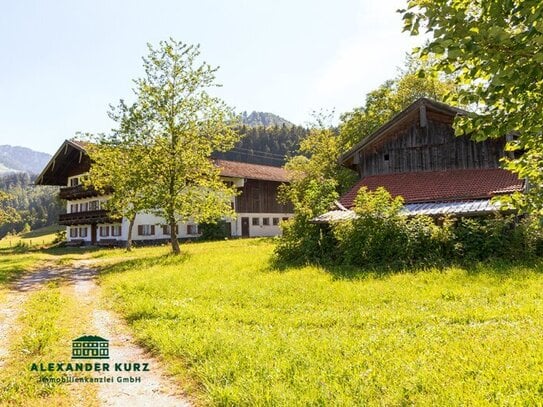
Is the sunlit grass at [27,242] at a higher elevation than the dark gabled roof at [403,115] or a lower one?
lower

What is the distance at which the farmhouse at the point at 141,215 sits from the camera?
44781 mm

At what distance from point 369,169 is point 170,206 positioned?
1284 centimetres

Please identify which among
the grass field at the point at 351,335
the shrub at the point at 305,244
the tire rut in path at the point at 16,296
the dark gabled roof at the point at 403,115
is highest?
the dark gabled roof at the point at 403,115

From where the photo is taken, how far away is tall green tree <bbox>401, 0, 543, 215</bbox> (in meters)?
3.41

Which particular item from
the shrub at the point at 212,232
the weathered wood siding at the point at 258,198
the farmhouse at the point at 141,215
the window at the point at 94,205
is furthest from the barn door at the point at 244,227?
the window at the point at 94,205

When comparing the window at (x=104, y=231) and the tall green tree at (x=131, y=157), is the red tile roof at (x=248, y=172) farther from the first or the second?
the tall green tree at (x=131, y=157)

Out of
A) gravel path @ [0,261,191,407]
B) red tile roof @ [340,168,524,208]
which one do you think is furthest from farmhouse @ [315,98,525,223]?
gravel path @ [0,261,191,407]

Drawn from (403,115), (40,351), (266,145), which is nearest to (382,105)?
(403,115)

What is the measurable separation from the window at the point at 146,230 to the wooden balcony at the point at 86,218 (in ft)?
10.1

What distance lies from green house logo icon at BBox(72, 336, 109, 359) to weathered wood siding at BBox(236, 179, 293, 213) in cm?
4006

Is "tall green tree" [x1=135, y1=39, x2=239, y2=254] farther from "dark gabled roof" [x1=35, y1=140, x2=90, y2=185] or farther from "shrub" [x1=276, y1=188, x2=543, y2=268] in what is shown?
"dark gabled roof" [x1=35, y1=140, x2=90, y2=185]

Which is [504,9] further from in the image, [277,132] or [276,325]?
[277,132]

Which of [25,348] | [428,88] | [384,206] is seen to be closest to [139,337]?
[25,348]

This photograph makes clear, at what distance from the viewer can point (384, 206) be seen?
17.9 metres
